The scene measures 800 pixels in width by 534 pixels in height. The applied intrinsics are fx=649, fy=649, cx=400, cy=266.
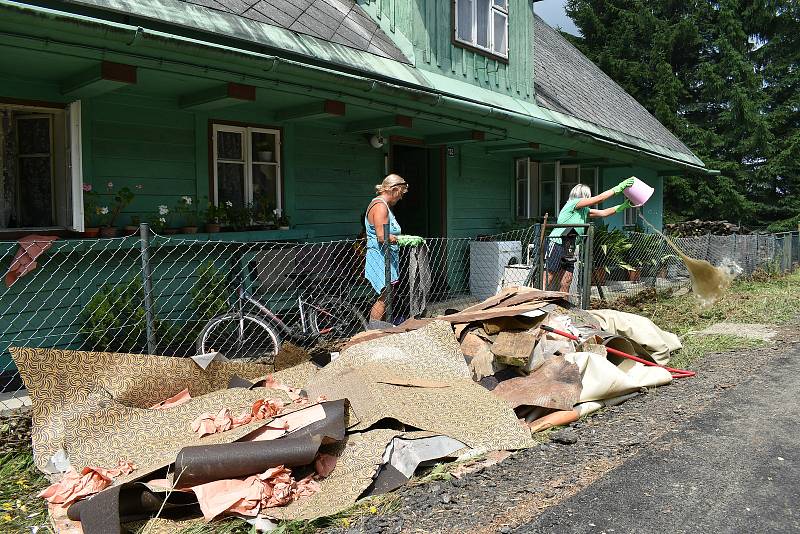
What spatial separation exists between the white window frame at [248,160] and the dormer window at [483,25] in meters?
3.49

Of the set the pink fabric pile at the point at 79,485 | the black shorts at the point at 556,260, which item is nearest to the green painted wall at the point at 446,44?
the black shorts at the point at 556,260

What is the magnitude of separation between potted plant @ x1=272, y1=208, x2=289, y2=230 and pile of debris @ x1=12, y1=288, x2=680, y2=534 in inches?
98.6

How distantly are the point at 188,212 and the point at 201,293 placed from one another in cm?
88

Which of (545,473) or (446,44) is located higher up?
(446,44)

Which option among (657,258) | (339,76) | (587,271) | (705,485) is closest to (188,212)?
(339,76)

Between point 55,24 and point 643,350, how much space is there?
518cm

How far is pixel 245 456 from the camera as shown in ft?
10.2

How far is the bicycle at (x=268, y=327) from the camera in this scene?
223 inches

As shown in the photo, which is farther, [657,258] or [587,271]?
[657,258]

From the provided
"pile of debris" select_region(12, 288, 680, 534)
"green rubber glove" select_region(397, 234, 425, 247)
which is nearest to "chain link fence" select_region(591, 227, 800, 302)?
"green rubber glove" select_region(397, 234, 425, 247)

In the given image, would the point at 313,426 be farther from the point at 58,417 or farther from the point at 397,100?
the point at 397,100

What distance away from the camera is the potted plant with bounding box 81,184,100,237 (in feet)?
18.6

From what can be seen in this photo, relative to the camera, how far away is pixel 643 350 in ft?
18.6

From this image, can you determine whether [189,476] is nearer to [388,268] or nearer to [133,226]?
[388,268]
